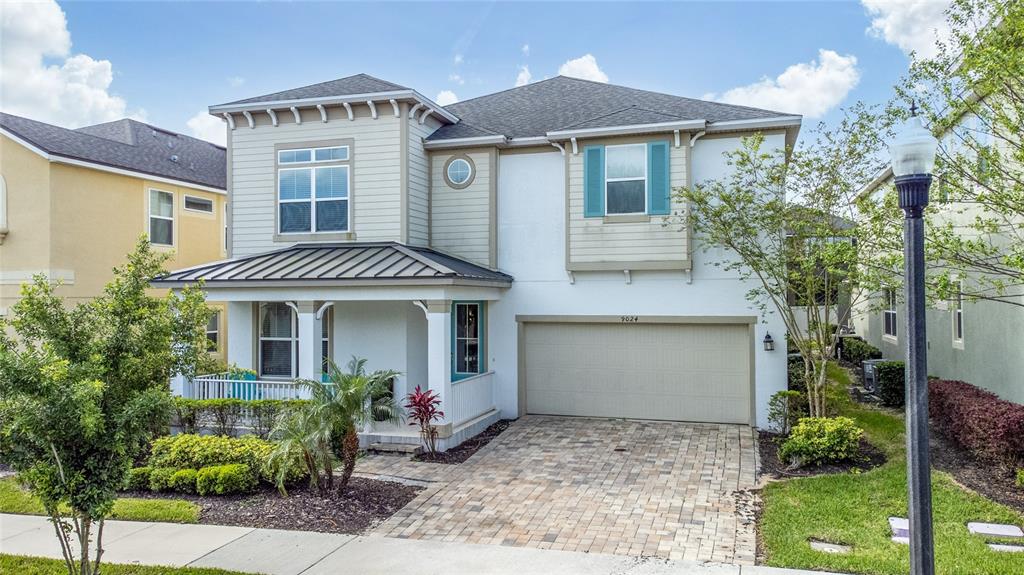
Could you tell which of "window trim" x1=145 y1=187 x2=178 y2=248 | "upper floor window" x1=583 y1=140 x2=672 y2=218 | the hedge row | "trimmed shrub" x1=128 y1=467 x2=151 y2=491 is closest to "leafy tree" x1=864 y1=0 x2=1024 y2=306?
"upper floor window" x1=583 y1=140 x2=672 y2=218

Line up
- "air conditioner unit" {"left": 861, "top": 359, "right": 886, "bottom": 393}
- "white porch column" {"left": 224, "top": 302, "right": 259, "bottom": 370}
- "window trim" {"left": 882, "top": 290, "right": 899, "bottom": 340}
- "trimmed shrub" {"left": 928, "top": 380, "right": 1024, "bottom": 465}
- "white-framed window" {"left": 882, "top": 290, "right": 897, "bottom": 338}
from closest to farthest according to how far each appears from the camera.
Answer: "trimmed shrub" {"left": 928, "top": 380, "right": 1024, "bottom": 465} → "white porch column" {"left": 224, "top": 302, "right": 259, "bottom": 370} → "air conditioner unit" {"left": 861, "top": 359, "right": 886, "bottom": 393} → "window trim" {"left": 882, "top": 290, "right": 899, "bottom": 340} → "white-framed window" {"left": 882, "top": 290, "right": 897, "bottom": 338}

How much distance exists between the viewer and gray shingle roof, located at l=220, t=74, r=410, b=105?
13.2 meters

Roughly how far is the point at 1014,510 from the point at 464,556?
635 centimetres

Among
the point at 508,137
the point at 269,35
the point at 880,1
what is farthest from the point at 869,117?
the point at 269,35

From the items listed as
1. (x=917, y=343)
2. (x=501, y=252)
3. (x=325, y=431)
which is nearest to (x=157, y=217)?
(x=501, y=252)

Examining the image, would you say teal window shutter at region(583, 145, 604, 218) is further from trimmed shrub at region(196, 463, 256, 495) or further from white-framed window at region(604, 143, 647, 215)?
trimmed shrub at region(196, 463, 256, 495)

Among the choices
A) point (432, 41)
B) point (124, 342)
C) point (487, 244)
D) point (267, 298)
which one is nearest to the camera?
point (124, 342)

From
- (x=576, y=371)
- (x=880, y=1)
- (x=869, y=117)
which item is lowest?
(x=576, y=371)

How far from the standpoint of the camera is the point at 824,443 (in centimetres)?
934

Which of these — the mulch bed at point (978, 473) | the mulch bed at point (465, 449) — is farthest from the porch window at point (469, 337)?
the mulch bed at point (978, 473)

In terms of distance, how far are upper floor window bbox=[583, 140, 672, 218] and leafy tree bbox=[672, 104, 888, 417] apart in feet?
1.93

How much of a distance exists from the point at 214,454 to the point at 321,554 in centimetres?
345

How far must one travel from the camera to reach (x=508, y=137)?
13.6 metres

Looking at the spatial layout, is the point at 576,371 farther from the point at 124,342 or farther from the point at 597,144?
the point at 124,342
